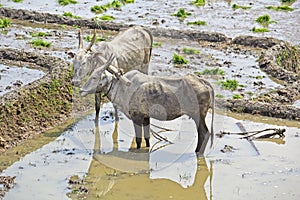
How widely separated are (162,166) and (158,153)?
1.56ft

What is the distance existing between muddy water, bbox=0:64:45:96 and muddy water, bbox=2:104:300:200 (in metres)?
1.84

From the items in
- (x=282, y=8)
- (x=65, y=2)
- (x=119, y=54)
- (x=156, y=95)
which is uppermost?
(x=119, y=54)

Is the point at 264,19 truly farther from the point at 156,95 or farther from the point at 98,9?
the point at 156,95

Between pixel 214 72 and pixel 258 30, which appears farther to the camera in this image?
pixel 258 30

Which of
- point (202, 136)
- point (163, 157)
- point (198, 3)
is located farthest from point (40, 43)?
point (198, 3)

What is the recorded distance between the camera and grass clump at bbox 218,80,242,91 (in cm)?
1383

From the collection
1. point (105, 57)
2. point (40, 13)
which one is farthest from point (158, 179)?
point (40, 13)

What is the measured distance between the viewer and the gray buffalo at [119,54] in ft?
36.7

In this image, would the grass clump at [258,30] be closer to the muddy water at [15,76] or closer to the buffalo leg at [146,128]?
the muddy water at [15,76]

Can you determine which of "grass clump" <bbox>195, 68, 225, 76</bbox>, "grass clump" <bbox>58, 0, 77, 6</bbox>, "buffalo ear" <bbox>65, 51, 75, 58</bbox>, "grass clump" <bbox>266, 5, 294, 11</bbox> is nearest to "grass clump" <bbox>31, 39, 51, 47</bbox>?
"buffalo ear" <bbox>65, 51, 75, 58</bbox>

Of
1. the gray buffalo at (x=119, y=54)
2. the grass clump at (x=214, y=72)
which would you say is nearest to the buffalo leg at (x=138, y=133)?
the gray buffalo at (x=119, y=54)

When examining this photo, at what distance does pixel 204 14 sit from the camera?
2055 cm

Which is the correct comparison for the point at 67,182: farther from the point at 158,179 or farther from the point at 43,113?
the point at 43,113

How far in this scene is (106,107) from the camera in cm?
1271
